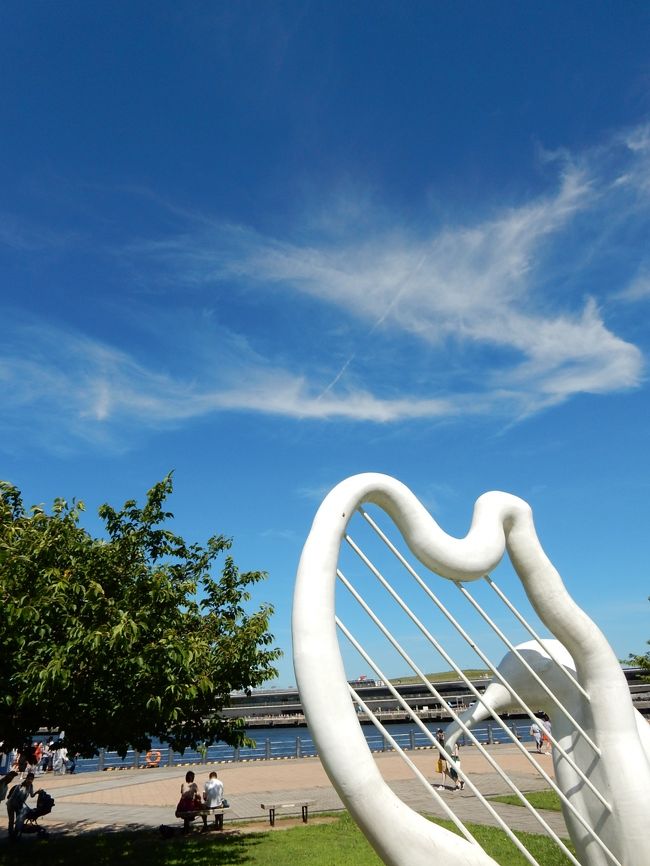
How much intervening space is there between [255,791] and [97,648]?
11035 millimetres

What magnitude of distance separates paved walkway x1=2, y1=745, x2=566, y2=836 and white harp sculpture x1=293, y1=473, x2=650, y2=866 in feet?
19.4

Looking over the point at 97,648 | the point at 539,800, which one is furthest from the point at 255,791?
the point at 97,648

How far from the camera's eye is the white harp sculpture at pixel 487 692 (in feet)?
12.3

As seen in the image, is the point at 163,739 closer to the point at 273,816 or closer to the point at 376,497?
the point at 273,816

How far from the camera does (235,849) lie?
1055 cm

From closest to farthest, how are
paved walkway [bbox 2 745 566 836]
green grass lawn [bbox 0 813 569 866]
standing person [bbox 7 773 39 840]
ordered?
green grass lawn [bbox 0 813 569 866] → standing person [bbox 7 773 39 840] → paved walkway [bbox 2 745 566 836]

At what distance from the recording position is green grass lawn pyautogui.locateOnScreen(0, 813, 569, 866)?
368 inches

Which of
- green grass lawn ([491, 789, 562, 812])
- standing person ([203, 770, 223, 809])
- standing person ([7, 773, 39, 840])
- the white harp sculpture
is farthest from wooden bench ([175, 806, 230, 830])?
the white harp sculpture

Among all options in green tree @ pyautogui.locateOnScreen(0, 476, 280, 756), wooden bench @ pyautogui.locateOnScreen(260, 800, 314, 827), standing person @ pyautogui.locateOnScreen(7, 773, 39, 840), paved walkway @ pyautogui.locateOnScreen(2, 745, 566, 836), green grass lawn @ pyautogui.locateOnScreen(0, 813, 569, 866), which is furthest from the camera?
paved walkway @ pyautogui.locateOnScreen(2, 745, 566, 836)

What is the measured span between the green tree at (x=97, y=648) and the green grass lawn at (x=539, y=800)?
219 inches

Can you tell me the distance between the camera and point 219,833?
473 inches

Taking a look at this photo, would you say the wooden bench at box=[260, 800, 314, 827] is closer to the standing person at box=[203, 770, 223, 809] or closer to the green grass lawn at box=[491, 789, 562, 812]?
the standing person at box=[203, 770, 223, 809]

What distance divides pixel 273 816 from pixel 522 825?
4343mm

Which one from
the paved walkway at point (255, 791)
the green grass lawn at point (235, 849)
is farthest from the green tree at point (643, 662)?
the green grass lawn at point (235, 849)
